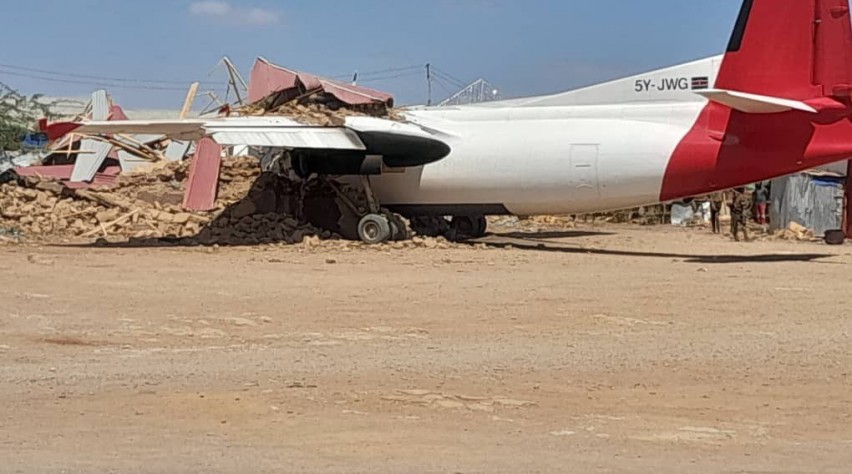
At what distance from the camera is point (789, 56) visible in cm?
2025

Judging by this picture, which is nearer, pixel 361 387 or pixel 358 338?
pixel 361 387

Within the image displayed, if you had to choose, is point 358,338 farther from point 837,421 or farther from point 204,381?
point 837,421

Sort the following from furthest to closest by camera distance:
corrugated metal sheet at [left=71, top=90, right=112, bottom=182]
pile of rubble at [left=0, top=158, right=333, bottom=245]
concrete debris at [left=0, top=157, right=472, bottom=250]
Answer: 1. corrugated metal sheet at [left=71, top=90, right=112, bottom=182]
2. pile of rubble at [left=0, top=158, right=333, bottom=245]
3. concrete debris at [left=0, top=157, right=472, bottom=250]

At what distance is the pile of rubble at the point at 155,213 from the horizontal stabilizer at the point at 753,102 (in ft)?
31.3

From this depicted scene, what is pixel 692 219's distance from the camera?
39.0 metres

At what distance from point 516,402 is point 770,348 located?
361cm

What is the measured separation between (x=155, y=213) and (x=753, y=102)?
1392 centimetres

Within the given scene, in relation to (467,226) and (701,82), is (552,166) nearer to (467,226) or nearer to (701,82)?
(701,82)

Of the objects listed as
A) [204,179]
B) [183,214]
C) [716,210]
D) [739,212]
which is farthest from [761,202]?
[183,214]

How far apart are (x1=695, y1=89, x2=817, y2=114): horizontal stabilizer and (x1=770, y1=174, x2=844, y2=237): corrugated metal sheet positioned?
48.1ft

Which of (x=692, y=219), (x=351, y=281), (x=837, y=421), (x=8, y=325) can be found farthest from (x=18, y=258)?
(x=692, y=219)

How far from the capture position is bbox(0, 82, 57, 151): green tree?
42.6 m

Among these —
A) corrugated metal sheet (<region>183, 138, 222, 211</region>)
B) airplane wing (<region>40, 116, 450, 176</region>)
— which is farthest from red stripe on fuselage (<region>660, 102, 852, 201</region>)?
corrugated metal sheet (<region>183, 138, 222, 211</region>)

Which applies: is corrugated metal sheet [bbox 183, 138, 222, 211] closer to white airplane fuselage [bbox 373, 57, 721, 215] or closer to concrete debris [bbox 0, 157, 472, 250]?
concrete debris [bbox 0, 157, 472, 250]
